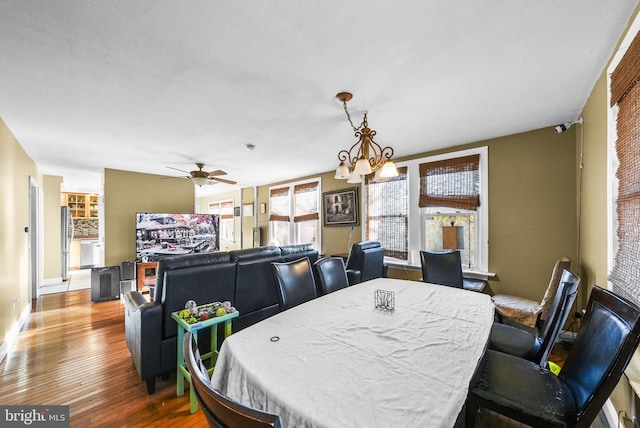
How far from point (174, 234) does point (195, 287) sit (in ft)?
11.7

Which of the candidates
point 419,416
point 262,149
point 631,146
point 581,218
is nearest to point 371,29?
point 631,146

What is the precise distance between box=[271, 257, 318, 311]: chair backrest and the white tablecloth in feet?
0.73

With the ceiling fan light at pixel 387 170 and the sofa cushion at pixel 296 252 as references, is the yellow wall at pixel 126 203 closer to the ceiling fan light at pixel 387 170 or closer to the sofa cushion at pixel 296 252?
the sofa cushion at pixel 296 252

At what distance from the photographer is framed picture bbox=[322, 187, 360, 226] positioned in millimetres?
4809

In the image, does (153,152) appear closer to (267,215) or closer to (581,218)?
(267,215)

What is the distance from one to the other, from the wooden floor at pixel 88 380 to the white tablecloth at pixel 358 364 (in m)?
0.99

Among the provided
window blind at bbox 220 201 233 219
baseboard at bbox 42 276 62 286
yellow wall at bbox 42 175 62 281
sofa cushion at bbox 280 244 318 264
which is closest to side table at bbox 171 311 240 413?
sofa cushion at bbox 280 244 318 264

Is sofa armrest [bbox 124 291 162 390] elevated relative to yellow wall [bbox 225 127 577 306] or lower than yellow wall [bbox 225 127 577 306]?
lower

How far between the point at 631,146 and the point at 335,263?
6.91ft

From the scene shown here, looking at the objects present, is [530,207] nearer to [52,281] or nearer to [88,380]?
[88,380]

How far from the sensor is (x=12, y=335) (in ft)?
9.39

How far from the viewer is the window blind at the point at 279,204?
6.26m

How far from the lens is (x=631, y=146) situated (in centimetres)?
146

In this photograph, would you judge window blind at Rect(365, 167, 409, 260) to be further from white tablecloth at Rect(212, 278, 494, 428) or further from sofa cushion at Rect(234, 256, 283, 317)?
white tablecloth at Rect(212, 278, 494, 428)
